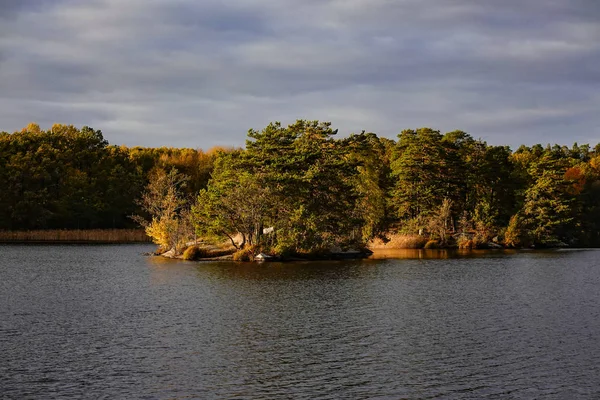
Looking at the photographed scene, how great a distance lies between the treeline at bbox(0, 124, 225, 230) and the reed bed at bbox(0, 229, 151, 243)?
3408mm

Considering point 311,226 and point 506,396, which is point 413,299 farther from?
point 311,226

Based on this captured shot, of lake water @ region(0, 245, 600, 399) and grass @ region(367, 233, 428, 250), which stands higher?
grass @ region(367, 233, 428, 250)

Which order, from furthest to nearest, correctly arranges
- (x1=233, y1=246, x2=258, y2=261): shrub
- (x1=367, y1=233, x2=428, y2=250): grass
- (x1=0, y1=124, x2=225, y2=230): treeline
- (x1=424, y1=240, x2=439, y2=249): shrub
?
(x1=0, y1=124, x2=225, y2=230): treeline
(x1=424, y1=240, x2=439, y2=249): shrub
(x1=367, y1=233, x2=428, y2=250): grass
(x1=233, y1=246, x2=258, y2=261): shrub

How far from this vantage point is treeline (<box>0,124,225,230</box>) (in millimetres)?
110188

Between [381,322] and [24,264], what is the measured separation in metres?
40.7

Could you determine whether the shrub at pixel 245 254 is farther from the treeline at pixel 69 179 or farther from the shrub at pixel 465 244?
the treeline at pixel 69 179

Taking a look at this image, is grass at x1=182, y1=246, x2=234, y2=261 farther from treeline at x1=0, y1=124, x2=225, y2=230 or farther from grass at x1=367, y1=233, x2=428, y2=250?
treeline at x1=0, y1=124, x2=225, y2=230

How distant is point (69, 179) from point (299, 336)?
340ft

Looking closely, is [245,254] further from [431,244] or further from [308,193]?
[431,244]

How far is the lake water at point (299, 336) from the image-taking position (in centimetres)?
1975

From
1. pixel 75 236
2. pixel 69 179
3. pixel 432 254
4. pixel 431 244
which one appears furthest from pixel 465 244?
pixel 69 179

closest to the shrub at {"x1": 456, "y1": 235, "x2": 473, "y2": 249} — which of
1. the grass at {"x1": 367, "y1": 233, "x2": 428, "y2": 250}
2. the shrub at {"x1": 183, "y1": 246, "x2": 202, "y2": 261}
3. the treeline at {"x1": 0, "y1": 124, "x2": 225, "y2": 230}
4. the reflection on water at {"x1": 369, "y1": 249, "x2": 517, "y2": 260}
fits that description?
the grass at {"x1": 367, "y1": 233, "x2": 428, "y2": 250}

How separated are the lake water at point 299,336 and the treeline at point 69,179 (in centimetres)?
6536

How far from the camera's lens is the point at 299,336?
26969mm
